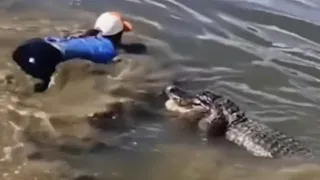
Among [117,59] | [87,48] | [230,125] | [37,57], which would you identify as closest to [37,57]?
[37,57]

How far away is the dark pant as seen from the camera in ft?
18.1

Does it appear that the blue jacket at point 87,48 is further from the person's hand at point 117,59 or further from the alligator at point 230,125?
the alligator at point 230,125

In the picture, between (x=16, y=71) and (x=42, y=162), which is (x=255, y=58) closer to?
(x=16, y=71)

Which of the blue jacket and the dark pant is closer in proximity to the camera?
the dark pant

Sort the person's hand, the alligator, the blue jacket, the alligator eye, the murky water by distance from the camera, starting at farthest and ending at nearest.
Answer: the person's hand, the alligator eye, the blue jacket, the alligator, the murky water

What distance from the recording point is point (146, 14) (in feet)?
27.8

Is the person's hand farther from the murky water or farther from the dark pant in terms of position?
the dark pant

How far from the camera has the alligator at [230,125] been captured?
5.52m

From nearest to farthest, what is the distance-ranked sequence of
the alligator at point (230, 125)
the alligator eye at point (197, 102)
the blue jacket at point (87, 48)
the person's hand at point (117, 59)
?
the alligator at point (230, 125) → the blue jacket at point (87, 48) → the alligator eye at point (197, 102) → the person's hand at point (117, 59)

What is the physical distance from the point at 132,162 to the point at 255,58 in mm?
2931

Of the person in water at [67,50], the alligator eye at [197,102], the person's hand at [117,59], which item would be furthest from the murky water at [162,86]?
the alligator eye at [197,102]

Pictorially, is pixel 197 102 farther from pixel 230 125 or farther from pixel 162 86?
pixel 162 86

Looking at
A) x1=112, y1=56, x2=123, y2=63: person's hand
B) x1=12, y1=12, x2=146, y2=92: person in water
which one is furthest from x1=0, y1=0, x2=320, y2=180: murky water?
x1=12, y1=12, x2=146, y2=92: person in water

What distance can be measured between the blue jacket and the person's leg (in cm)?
10
